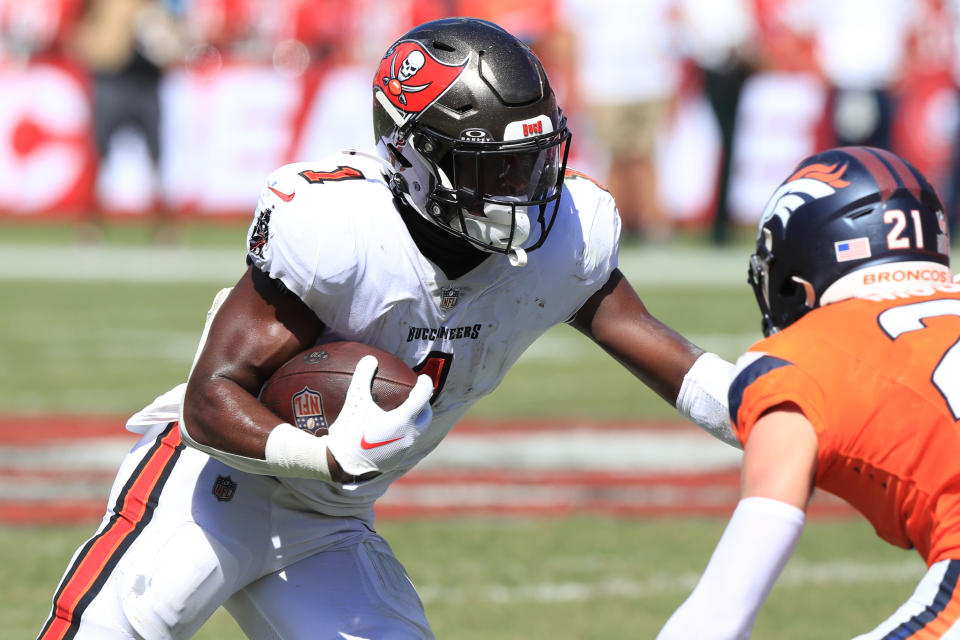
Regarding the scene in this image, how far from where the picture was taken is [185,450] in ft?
10.0

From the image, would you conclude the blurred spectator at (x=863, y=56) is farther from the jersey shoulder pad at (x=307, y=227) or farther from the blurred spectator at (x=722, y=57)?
the jersey shoulder pad at (x=307, y=227)

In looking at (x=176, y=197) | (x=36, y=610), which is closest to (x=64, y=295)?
(x=176, y=197)

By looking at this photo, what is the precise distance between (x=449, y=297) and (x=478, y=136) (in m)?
0.33

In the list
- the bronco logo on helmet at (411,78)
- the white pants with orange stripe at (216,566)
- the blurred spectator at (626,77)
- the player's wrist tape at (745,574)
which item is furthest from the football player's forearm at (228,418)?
the blurred spectator at (626,77)

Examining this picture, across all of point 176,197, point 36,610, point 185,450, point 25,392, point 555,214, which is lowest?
point 176,197

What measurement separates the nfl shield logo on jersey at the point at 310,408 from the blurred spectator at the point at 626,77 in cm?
984

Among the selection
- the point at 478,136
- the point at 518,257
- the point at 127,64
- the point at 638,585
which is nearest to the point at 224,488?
the point at 518,257

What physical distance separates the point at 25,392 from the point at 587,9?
6823mm

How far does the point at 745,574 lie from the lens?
212cm

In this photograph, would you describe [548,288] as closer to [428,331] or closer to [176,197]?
[428,331]

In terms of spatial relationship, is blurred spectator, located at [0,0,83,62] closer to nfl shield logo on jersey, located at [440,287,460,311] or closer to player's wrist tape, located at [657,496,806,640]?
nfl shield logo on jersey, located at [440,287,460,311]

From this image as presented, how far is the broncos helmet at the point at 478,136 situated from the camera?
9.42 ft

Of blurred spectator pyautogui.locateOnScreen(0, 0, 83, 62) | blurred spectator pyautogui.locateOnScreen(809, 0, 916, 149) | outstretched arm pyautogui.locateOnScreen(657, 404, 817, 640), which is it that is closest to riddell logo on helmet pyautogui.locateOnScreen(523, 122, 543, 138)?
outstretched arm pyautogui.locateOnScreen(657, 404, 817, 640)

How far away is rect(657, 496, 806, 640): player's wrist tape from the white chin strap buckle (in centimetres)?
88
